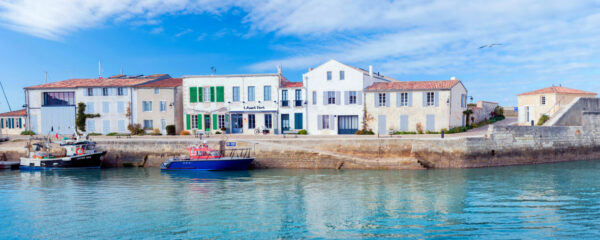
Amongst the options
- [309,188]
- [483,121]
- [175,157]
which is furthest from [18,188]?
[483,121]

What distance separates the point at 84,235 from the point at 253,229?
4818 mm

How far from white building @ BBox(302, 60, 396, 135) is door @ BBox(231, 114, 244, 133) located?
580 centimetres

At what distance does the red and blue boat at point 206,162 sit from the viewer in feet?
78.8

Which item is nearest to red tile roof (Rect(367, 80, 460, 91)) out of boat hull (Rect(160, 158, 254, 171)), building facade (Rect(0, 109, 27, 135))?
boat hull (Rect(160, 158, 254, 171))

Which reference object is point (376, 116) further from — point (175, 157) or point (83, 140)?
point (83, 140)

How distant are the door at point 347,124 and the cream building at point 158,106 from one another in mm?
14502

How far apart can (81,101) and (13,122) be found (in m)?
9.92

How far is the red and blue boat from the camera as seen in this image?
24016 millimetres

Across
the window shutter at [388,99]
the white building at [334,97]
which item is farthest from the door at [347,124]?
the window shutter at [388,99]

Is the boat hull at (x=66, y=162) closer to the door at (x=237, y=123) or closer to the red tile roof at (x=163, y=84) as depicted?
the red tile roof at (x=163, y=84)

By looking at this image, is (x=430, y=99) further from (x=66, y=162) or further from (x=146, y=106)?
(x=66, y=162)

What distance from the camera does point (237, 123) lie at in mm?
33750

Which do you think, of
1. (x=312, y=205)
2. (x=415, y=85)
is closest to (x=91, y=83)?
(x=415, y=85)

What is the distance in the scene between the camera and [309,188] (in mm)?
17828
